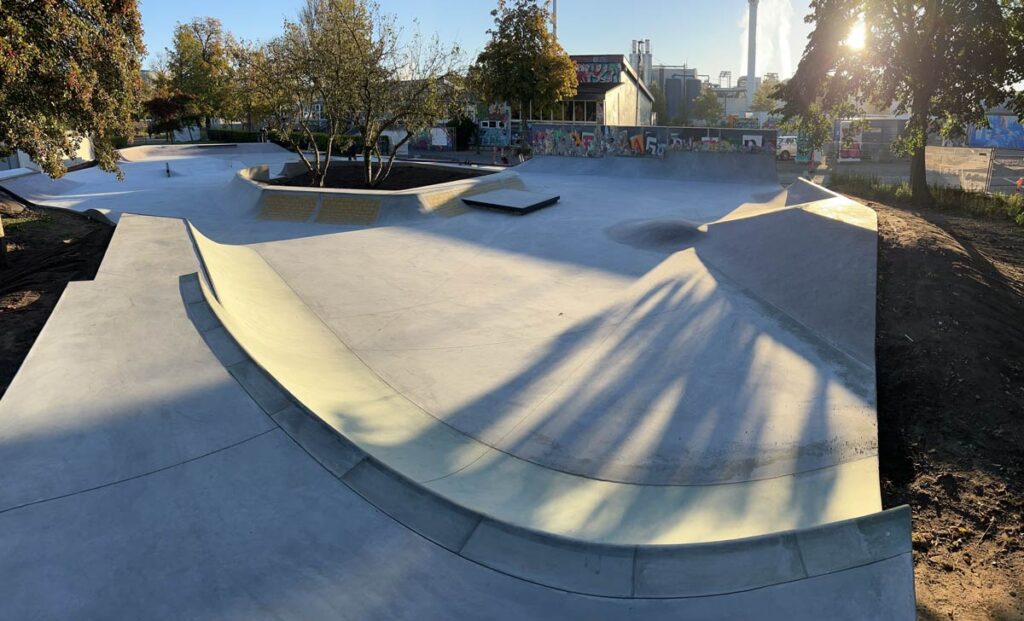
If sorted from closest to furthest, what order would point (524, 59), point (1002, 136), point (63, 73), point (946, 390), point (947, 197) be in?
point (946, 390), point (63, 73), point (947, 197), point (524, 59), point (1002, 136)

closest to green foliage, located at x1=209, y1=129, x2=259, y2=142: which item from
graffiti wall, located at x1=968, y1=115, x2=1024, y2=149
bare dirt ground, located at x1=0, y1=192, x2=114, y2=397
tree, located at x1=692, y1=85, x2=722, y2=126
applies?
bare dirt ground, located at x1=0, y1=192, x2=114, y2=397

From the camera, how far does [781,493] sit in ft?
16.1

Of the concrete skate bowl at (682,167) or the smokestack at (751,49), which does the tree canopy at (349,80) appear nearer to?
the concrete skate bowl at (682,167)

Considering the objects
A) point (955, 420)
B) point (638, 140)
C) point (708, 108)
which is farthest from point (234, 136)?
point (708, 108)

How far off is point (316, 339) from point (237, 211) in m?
11.5

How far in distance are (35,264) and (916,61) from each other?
868 inches

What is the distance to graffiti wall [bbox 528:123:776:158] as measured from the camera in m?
25.2

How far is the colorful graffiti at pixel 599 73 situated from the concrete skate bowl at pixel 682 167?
2091cm

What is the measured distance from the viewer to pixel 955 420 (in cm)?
561

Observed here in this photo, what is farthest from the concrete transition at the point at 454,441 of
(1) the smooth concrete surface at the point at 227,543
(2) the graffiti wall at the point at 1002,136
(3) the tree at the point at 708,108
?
(3) the tree at the point at 708,108

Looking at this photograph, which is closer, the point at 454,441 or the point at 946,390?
the point at 454,441

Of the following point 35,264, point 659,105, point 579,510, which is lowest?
point 579,510

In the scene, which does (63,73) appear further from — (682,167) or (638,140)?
(638,140)

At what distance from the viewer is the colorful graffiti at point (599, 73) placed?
45.0 m
